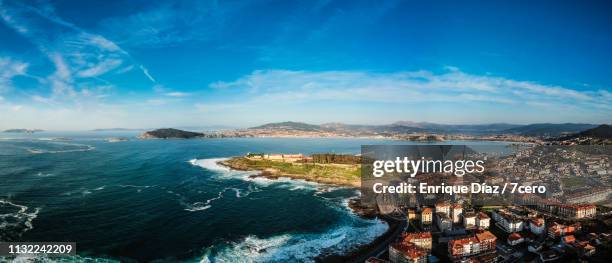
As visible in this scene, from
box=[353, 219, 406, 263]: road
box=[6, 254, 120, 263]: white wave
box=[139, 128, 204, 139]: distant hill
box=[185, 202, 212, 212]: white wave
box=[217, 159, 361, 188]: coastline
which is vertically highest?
box=[139, 128, 204, 139]: distant hill

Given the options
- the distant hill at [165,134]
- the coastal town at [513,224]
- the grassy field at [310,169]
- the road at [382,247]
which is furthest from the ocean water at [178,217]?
the distant hill at [165,134]

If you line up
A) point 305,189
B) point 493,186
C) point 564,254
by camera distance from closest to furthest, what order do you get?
1. point 564,254
2. point 493,186
3. point 305,189

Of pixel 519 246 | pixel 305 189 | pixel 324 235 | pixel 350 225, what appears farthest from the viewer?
pixel 305 189

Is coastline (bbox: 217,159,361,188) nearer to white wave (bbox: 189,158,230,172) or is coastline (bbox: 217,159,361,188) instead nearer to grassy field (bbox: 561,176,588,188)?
white wave (bbox: 189,158,230,172)

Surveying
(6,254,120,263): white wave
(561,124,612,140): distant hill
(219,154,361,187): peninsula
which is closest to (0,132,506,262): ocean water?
(6,254,120,263): white wave

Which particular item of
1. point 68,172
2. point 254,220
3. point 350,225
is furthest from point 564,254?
point 68,172

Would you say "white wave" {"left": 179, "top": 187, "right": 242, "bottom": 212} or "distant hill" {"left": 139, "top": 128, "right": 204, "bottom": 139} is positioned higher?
"distant hill" {"left": 139, "top": 128, "right": 204, "bottom": 139}

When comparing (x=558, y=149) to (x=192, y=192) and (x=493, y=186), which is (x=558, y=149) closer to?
(x=493, y=186)
